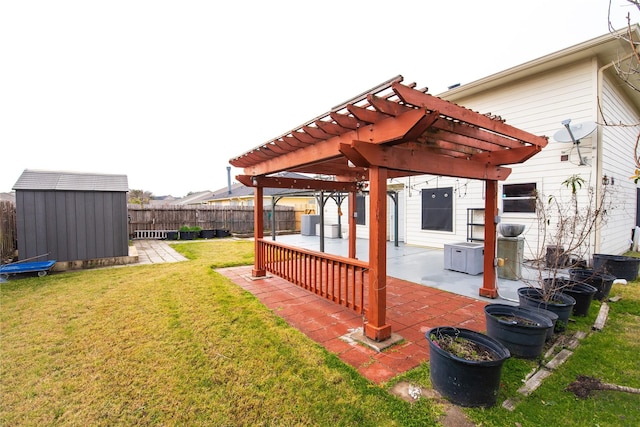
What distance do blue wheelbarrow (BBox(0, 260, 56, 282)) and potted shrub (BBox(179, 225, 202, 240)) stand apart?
6.47 meters

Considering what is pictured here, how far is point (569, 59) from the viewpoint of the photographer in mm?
5406

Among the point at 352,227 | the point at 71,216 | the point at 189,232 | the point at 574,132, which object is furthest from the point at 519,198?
the point at 189,232

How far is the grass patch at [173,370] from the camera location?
1861mm

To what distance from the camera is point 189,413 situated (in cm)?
188

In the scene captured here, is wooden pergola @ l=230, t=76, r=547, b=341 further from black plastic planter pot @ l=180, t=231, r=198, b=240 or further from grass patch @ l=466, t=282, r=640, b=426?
black plastic planter pot @ l=180, t=231, r=198, b=240

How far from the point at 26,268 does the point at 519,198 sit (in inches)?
421

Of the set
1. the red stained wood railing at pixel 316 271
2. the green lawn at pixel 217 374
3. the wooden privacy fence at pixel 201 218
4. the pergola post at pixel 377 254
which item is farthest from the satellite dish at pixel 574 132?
the wooden privacy fence at pixel 201 218

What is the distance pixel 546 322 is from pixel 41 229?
29.4 ft

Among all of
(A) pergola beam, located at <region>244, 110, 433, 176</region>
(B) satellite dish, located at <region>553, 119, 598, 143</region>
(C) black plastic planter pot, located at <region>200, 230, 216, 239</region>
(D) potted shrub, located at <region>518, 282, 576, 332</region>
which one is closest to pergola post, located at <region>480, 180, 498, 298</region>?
(D) potted shrub, located at <region>518, 282, 576, 332</region>

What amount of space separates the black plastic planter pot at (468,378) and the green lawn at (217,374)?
97 mm

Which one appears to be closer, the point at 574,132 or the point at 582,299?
the point at 582,299

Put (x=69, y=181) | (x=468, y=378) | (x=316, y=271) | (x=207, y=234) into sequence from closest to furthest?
(x=468, y=378) < (x=316, y=271) < (x=69, y=181) < (x=207, y=234)

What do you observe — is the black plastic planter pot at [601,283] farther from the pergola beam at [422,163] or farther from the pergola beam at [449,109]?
the pergola beam at [449,109]

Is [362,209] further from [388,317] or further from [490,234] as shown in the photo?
[388,317]
